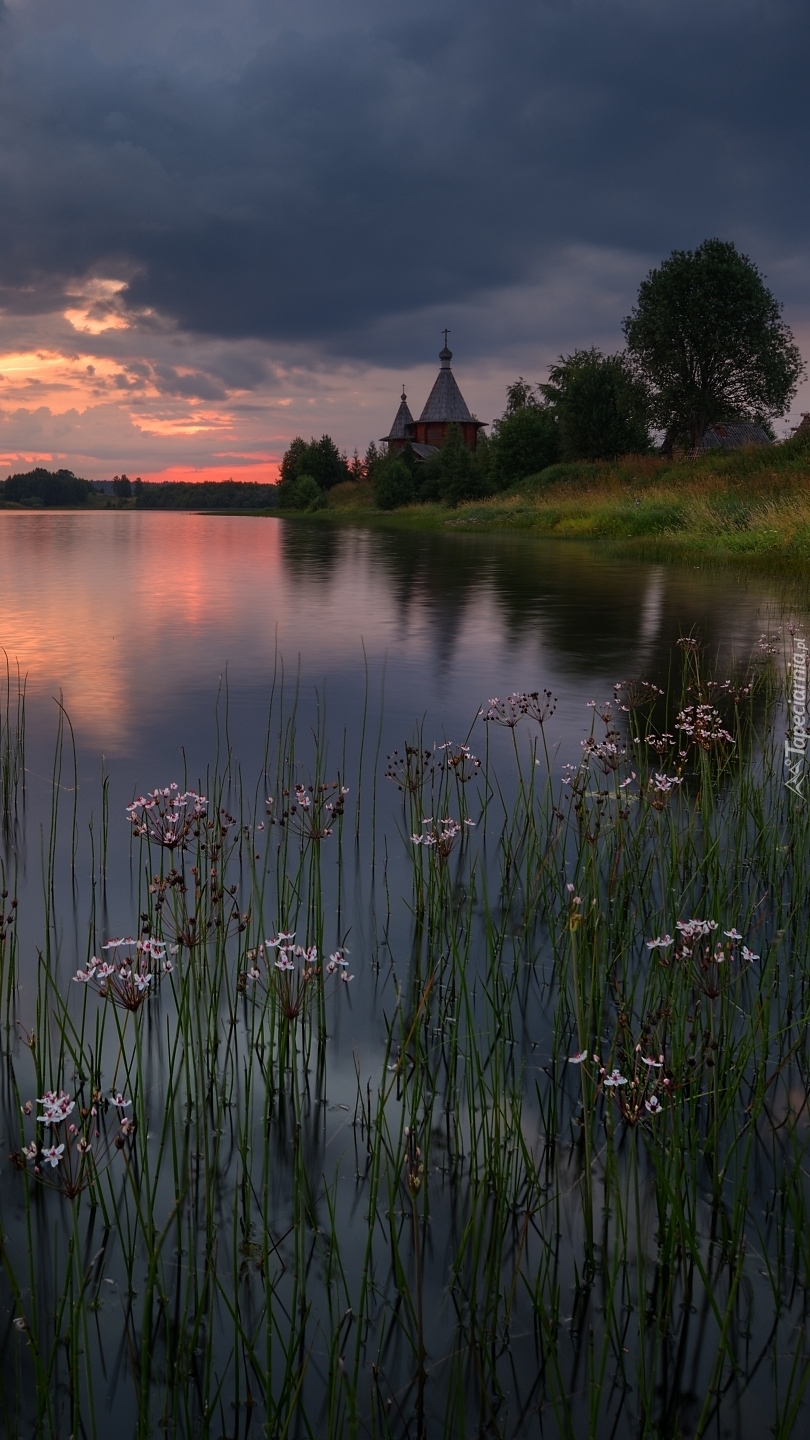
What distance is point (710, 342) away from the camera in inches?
2277

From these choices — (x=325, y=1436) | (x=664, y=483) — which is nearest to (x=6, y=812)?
(x=325, y=1436)

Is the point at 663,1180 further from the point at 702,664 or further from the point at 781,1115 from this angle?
the point at 702,664

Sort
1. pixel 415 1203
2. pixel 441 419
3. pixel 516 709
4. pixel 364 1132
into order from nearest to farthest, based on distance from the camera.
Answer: pixel 415 1203, pixel 364 1132, pixel 516 709, pixel 441 419

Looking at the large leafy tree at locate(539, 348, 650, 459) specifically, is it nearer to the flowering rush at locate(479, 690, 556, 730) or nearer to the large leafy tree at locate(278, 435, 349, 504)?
the large leafy tree at locate(278, 435, 349, 504)

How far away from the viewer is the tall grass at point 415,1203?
7.09 ft

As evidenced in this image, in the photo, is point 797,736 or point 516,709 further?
point 516,709

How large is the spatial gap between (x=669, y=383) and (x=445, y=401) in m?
42.4

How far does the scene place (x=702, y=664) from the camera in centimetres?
1118

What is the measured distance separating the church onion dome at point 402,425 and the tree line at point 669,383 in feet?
113

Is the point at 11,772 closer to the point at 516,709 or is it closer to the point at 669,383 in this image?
the point at 516,709

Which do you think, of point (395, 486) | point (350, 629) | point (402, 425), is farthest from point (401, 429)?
point (350, 629)

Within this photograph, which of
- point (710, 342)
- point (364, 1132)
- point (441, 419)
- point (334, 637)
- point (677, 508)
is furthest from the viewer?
point (441, 419)

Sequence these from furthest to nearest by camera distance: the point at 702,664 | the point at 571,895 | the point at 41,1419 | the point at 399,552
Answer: the point at 399,552
the point at 702,664
the point at 571,895
the point at 41,1419

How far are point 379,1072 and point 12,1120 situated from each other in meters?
1.14
